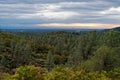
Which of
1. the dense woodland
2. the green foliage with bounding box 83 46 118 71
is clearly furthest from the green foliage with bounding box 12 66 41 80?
the green foliage with bounding box 83 46 118 71

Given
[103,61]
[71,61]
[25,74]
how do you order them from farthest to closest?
[71,61] < [103,61] < [25,74]

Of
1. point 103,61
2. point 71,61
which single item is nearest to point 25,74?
point 103,61

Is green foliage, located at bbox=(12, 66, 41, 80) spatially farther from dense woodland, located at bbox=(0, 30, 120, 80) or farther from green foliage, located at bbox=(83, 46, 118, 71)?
green foliage, located at bbox=(83, 46, 118, 71)

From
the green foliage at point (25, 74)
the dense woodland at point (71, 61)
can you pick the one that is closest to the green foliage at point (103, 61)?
the dense woodland at point (71, 61)

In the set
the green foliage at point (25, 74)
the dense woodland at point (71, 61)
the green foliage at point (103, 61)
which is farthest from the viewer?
the green foliage at point (103, 61)

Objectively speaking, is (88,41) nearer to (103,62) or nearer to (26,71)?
(103,62)

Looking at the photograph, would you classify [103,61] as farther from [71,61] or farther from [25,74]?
[71,61]

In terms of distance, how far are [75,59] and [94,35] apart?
37.1 ft

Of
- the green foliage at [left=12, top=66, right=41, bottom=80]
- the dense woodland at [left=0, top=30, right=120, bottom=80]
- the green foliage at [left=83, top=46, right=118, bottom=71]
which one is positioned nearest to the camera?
the green foliage at [left=12, top=66, right=41, bottom=80]

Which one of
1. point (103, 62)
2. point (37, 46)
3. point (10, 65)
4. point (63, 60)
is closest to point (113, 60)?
point (103, 62)

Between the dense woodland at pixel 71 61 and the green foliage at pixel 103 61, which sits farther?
the green foliage at pixel 103 61

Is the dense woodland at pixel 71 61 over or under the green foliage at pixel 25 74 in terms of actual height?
under

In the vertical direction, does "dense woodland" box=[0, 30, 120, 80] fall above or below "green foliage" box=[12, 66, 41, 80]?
below

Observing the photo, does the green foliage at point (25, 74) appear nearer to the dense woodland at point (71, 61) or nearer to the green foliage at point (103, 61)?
the dense woodland at point (71, 61)
